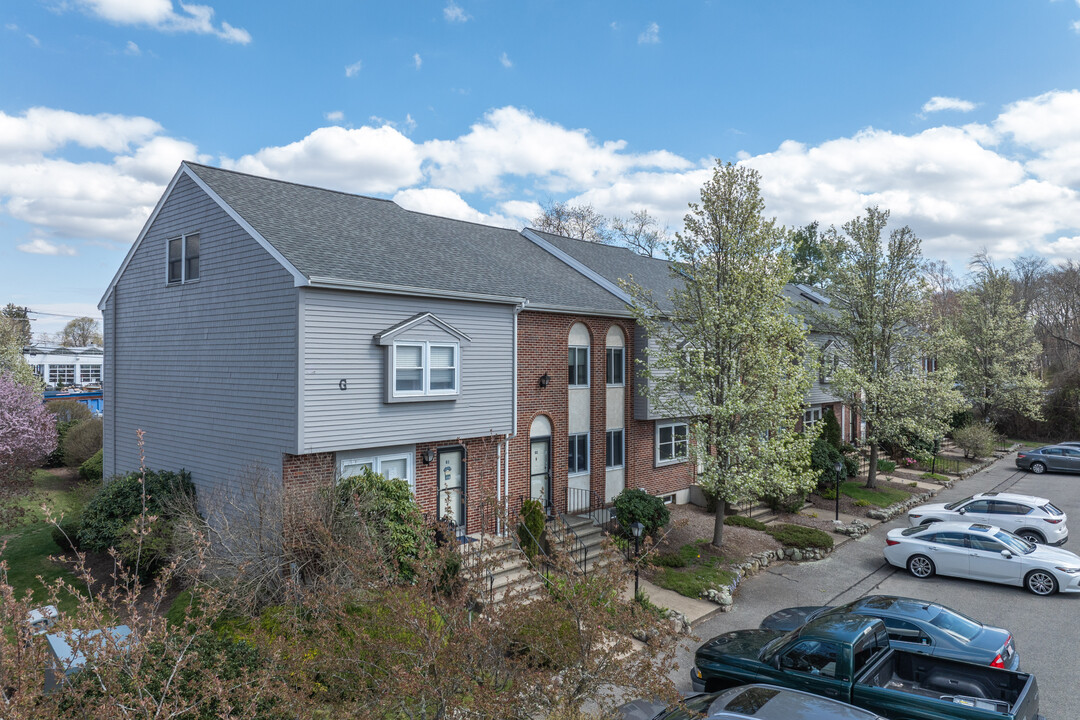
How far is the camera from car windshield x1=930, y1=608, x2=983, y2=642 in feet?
34.8

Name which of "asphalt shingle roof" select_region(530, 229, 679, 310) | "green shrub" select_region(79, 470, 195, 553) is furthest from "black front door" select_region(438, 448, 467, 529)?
"asphalt shingle roof" select_region(530, 229, 679, 310)

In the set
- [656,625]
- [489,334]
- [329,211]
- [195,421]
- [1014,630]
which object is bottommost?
[1014,630]

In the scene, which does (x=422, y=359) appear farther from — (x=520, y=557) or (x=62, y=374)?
(x=62, y=374)

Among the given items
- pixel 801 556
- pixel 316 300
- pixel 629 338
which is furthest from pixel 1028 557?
pixel 316 300

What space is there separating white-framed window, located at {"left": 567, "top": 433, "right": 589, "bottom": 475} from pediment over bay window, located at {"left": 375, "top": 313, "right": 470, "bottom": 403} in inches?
202

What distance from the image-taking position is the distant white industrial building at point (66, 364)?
6538cm

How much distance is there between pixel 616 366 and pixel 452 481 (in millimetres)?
7156

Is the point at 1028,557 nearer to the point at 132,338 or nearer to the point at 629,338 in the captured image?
the point at 629,338

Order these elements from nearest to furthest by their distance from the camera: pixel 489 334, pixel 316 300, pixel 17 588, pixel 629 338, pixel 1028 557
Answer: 1. pixel 316 300
2. pixel 17 588
3. pixel 1028 557
4. pixel 489 334
5. pixel 629 338

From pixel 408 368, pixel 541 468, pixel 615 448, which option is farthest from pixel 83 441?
pixel 615 448

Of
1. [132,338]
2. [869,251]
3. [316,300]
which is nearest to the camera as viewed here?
[316,300]

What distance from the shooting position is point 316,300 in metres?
13.2

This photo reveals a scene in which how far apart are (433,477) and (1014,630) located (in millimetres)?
13346

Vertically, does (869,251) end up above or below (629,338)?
above
